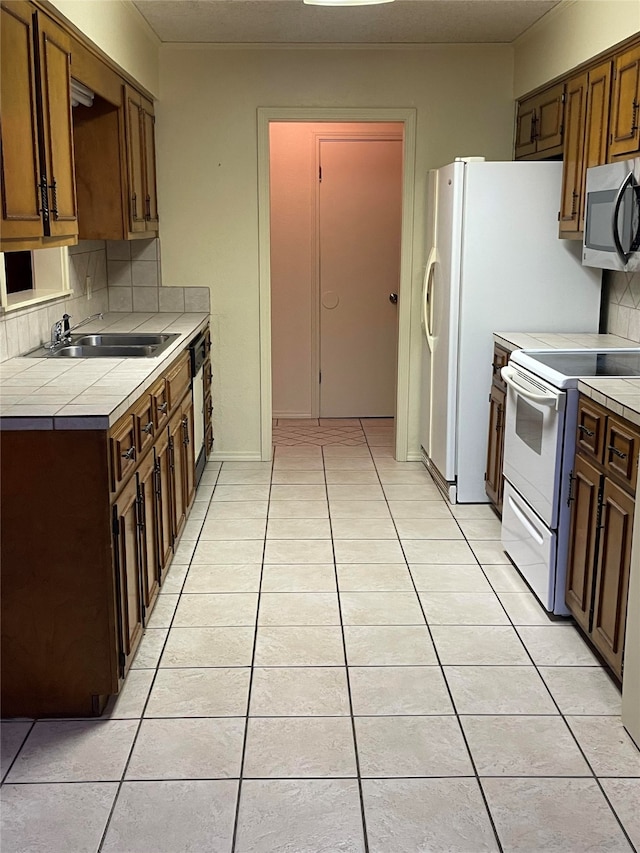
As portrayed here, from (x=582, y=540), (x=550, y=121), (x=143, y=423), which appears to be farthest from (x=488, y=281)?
(x=143, y=423)

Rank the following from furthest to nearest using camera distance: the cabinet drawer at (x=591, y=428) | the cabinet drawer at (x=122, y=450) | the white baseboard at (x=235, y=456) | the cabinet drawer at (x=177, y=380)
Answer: the white baseboard at (x=235, y=456)
the cabinet drawer at (x=177, y=380)
the cabinet drawer at (x=591, y=428)
the cabinet drawer at (x=122, y=450)

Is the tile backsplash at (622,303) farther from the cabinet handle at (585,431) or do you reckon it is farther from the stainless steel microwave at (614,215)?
the cabinet handle at (585,431)

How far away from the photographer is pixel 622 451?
8.59 feet

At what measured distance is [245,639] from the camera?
305 centimetres

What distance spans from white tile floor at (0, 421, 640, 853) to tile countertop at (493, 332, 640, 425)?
0.88 metres

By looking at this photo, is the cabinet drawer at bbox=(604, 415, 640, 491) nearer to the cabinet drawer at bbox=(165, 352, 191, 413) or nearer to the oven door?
the oven door

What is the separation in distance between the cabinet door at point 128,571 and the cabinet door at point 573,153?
8.22 feet

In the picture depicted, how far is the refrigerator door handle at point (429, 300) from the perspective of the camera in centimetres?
481

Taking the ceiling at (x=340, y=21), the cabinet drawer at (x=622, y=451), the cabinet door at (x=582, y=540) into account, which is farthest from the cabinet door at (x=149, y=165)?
the cabinet drawer at (x=622, y=451)

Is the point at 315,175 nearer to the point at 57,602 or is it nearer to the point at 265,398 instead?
the point at 265,398

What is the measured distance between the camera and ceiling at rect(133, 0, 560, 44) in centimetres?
412

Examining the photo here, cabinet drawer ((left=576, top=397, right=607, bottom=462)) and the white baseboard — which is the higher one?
cabinet drawer ((left=576, top=397, right=607, bottom=462))

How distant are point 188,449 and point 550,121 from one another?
2472mm

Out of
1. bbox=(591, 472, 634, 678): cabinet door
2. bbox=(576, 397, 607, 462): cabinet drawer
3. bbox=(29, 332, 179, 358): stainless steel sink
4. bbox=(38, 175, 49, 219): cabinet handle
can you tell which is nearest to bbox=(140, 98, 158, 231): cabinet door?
bbox=(29, 332, 179, 358): stainless steel sink
